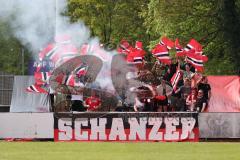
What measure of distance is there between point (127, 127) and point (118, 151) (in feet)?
17.4

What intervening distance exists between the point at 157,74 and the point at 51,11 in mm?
7163

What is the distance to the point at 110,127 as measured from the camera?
25281 mm

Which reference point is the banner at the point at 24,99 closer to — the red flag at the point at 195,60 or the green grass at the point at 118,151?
the red flag at the point at 195,60

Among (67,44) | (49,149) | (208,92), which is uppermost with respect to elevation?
(67,44)

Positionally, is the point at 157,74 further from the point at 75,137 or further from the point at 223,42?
the point at 223,42

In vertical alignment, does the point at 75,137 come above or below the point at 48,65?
below

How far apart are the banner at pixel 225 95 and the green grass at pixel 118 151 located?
5088mm

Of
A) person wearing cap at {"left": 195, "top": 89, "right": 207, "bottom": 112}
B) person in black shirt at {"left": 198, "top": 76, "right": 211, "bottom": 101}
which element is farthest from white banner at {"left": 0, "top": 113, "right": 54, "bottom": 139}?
person in black shirt at {"left": 198, "top": 76, "right": 211, "bottom": 101}

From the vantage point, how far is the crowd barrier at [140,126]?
25.2 metres

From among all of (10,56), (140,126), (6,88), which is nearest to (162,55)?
(140,126)

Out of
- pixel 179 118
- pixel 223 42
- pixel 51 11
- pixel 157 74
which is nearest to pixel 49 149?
pixel 179 118

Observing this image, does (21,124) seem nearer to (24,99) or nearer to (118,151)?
(24,99)

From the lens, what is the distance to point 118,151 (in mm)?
20000

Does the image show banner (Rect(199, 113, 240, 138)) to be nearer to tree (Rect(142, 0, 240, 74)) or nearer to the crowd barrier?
the crowd barrier
